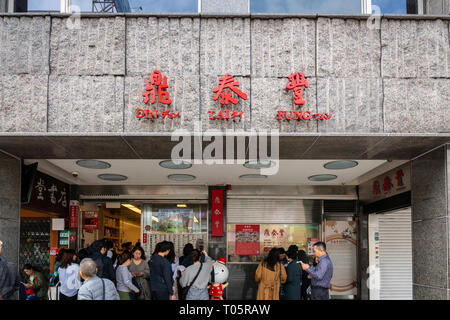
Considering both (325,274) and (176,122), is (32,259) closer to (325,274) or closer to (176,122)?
(176,122)

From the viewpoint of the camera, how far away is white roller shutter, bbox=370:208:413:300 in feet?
33.1

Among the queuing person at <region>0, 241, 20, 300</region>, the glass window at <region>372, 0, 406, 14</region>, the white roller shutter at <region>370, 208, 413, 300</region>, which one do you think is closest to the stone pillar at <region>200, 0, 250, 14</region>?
the glass window at <region>372, 0, 406, 14</region>

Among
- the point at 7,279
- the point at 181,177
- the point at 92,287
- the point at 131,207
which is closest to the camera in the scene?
the point at 92,287

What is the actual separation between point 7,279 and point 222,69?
157 inches

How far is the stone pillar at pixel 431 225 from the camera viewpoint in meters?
6.19

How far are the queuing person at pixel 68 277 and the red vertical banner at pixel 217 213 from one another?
4.79 m

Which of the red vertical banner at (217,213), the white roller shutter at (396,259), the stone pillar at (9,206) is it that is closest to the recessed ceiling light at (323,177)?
the white roller shutter at (396,259)

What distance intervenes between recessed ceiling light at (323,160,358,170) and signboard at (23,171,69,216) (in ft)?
19.0

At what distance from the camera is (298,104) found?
6.26 metres

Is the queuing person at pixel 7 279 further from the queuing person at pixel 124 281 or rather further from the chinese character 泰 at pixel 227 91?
the chinese character 泰 at pixel 227 91

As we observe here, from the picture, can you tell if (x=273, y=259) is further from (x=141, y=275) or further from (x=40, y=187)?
(x=40, y=187)

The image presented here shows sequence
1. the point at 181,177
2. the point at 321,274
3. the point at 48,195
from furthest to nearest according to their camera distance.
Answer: the point at 181,177 → the point at 48,195 → the point at 321,274

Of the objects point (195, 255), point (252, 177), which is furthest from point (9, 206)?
point (252, 177)

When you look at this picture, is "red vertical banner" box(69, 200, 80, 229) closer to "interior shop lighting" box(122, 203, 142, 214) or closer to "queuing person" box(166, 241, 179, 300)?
"interior shop lighting" box(122, 203, 142, 214)
